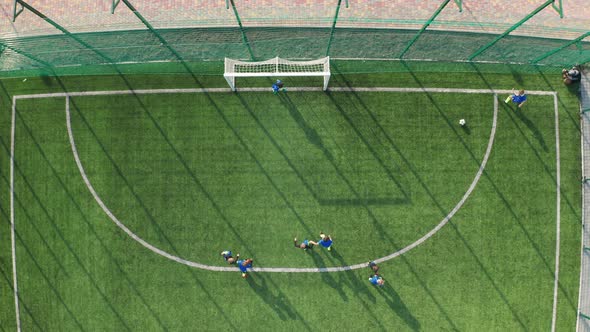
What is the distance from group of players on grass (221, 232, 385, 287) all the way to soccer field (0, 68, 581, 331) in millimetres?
236

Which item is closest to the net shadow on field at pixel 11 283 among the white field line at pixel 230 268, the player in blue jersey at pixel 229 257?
the white field line at pixel 230 268

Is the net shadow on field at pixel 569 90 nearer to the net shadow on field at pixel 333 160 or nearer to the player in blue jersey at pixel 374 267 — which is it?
the net shadow on field at pixel 333 160

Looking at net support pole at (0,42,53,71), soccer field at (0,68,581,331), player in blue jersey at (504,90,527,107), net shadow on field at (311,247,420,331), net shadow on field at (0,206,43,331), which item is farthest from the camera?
net shadow on field at (0,206,43,331)

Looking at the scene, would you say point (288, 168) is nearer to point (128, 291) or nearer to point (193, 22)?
point (193, 22)

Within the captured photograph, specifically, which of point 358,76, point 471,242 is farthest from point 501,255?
point 358,76

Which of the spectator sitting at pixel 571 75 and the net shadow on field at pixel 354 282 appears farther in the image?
the net shadow on field at pixel 354 282

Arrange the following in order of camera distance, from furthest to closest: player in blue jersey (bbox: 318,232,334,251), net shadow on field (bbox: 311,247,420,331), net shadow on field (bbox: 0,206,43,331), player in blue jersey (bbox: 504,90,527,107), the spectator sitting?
net shadow on field (bbox: 0,206,43,331)
net shadow on field (bbox: 311,247,420,331)
the spectator sitting
player in blue jersey (bbox: 318,232,334,251)
player in blue jersey (bbox: 504,90,527,107)

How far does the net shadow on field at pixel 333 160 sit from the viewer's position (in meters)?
12.8

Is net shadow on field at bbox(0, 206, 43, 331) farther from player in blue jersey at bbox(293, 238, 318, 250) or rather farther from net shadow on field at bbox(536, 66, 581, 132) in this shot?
net shadow on field at bbox(536, 66, 581, 132)

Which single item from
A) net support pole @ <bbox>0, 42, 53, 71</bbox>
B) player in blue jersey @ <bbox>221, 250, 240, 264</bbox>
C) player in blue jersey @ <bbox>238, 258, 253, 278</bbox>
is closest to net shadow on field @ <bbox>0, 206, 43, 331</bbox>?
net support pole @ <bbox>0, 42, 53, 71</bbox>

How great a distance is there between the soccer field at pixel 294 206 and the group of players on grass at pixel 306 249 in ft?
0.77

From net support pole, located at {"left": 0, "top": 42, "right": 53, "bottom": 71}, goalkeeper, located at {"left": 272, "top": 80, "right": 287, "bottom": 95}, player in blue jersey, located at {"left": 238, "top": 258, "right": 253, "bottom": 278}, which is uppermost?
net support pole, located at {"left": 0, "top": 42, "right": 53, "bottom": 71}

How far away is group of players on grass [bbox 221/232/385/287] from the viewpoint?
12.5 metres

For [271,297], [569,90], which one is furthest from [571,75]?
[271,297]
